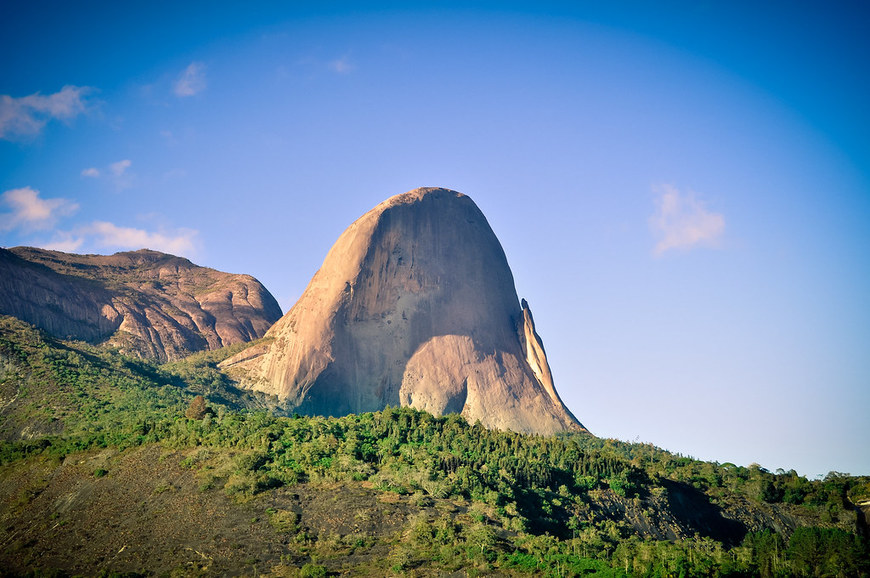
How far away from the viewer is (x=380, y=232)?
99.3m

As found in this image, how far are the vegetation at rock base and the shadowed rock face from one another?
2589 cm

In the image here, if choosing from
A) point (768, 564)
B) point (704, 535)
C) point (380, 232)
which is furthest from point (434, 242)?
point (768, 564)

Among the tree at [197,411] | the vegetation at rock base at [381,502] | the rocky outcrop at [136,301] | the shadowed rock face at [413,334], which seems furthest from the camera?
the rocky outcrop at [136,301]

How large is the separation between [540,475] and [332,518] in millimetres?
15854

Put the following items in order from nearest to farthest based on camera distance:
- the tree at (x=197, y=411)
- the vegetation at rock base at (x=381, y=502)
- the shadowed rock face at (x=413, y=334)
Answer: the vegetation at rock base at (x=381, y=502)
the tree at (x=197, y=411)
the shadowed rock face at (x=413, y=334)

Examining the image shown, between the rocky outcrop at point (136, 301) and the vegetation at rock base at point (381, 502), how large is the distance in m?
38.2

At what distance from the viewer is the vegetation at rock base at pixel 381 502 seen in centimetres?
3672

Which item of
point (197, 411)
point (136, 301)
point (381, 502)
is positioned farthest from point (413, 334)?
point (381, 502)

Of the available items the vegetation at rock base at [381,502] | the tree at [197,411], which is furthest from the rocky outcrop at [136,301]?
the tree at [197,411]

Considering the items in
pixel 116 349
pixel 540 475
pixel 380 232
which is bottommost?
pixel 540 475

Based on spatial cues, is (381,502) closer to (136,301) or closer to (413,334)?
(413,334)

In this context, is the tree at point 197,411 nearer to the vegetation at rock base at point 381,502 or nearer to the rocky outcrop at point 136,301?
the vegetation at rock base at point 381,502

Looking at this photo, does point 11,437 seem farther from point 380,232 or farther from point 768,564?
point 768,564

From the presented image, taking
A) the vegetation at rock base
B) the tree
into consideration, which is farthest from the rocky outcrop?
the tree
